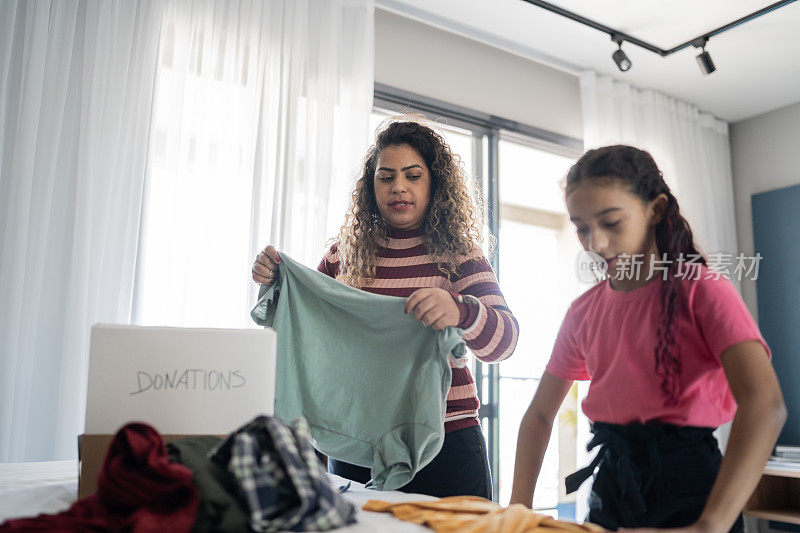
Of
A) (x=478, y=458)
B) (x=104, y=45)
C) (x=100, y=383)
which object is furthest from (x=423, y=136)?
(x=104, y=45)

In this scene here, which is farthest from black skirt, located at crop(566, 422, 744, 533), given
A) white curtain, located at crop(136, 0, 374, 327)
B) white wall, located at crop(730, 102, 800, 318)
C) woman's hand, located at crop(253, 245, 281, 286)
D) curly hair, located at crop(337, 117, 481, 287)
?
white wall, located at crop(730, 102, 800, 318)

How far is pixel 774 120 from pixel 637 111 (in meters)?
A: 0.93

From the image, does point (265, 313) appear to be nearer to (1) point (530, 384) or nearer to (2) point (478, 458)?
(2) point (478, 458)

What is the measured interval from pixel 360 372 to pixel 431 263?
30 centimetres

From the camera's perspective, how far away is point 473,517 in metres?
0.90

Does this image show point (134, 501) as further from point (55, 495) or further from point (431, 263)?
point (431, 263)

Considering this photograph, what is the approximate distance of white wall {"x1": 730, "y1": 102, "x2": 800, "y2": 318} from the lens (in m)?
3.90

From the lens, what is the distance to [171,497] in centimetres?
77

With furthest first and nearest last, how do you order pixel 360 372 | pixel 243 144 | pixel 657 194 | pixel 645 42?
1. pixel 645 42
2. pixel 243 144
3. pixel 360 372
4. pixel 657 194

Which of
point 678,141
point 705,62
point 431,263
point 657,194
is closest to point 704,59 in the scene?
point 705,62

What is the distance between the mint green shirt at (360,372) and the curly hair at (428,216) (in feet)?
0.47

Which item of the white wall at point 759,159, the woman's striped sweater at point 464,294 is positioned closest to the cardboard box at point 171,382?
the woman's striped sweater at point 464,294

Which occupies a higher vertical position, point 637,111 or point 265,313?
point 637,111

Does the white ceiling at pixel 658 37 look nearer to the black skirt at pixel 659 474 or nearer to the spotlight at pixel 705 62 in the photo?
the spotlight at pixel 705 62
